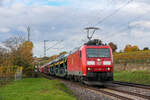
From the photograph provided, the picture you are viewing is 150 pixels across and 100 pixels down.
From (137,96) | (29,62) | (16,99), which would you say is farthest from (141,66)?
(16,99)

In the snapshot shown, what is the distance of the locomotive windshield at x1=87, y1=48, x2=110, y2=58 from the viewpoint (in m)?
18.9

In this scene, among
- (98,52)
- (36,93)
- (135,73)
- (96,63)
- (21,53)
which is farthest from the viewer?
(21,53)

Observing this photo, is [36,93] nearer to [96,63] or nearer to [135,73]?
[96,63]

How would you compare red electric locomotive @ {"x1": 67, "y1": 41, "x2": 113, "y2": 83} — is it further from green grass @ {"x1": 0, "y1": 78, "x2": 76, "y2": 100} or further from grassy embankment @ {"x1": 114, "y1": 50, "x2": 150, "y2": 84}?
grassy embankment @ {"x1": 114, "y1": 50, "x2": 150, "y2": 84}

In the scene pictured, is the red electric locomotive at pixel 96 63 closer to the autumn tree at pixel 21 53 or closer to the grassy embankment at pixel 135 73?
the grassy embankment at pixel 135 73

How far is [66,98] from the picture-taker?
11289mm

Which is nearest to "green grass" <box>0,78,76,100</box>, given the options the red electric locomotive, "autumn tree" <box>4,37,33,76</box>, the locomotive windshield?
the red electric locomotive

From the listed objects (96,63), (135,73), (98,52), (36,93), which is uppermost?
(98,52)

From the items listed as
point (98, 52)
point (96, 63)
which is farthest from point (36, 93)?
point (98, 52)

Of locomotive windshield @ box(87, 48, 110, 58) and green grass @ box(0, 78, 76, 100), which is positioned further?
locomotive windshield @ box(87, 48, 110, 58)

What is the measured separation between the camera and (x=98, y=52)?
1908 cm

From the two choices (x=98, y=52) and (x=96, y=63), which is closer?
(x=96, y=63)

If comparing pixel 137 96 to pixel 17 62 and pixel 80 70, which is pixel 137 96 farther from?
pixel 17 62

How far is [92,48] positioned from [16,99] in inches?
358
